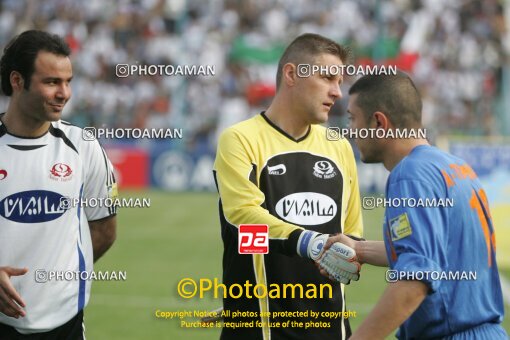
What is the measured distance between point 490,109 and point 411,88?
21164mm

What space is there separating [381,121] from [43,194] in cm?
184

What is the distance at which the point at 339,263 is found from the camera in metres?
5.05

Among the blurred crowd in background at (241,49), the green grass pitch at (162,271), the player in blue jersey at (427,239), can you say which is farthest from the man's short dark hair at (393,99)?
the blurred crowd in background at (241,49)

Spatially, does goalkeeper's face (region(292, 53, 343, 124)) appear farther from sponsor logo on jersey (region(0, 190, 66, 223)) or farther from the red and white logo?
sponsor logo on jersey (region(0, 190, 66, 223))

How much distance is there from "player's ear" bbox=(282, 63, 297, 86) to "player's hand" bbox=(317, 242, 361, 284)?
43.3 inches

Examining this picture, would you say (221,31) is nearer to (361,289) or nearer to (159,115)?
(159,115)

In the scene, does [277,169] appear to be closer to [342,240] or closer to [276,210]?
[276,210]

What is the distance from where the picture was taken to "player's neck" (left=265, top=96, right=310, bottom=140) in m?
5.62

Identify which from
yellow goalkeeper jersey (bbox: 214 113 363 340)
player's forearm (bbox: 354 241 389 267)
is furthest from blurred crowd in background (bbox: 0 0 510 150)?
player's forearm (bbox: 354 241 389 267)

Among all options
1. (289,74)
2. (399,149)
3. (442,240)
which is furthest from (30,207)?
(442,240)

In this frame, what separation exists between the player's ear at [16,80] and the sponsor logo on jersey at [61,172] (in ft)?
1.63

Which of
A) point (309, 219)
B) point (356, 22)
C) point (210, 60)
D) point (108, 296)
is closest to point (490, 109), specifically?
point (356, 22)

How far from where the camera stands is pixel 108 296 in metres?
12.1

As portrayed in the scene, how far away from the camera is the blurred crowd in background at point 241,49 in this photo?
82.1ft
